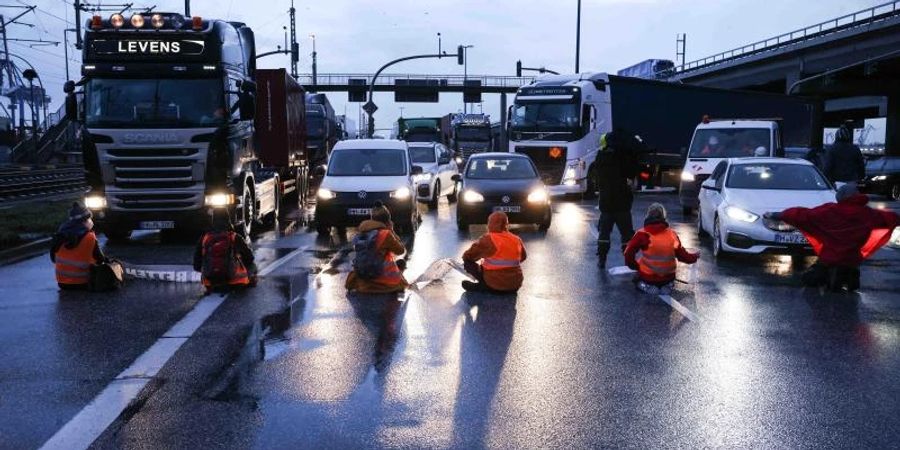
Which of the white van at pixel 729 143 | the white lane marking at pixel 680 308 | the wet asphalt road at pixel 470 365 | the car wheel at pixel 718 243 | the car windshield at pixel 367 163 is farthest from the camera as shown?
the white van at pixel 729 143

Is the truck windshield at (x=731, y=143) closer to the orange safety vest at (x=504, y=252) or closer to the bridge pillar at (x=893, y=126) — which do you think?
the orange safety vest at (x=504, y=252)

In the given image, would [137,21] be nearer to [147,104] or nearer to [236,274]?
[147,104]

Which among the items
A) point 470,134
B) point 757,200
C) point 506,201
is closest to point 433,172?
point 506,201

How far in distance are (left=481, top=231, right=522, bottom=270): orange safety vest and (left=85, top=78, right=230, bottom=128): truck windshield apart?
6.49 meters

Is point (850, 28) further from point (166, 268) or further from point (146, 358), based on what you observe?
point (146, 358)

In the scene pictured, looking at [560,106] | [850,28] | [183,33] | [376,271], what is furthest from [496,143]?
[376,271]

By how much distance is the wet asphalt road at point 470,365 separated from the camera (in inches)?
190

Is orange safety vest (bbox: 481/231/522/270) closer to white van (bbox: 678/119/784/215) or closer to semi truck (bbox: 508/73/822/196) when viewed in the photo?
white van (bbox: 678/119/784/215)

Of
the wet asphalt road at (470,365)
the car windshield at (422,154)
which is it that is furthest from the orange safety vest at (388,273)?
the car windshield at (422,154)

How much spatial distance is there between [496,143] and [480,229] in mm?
38501

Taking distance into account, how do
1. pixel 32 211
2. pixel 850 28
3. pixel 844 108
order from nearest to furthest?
pixel 32 211 → pixel 850 28 → pixel 844 108

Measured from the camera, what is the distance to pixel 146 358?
6.55m

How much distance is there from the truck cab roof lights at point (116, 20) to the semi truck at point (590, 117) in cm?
1452

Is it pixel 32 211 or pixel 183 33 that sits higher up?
pixel 183 33
